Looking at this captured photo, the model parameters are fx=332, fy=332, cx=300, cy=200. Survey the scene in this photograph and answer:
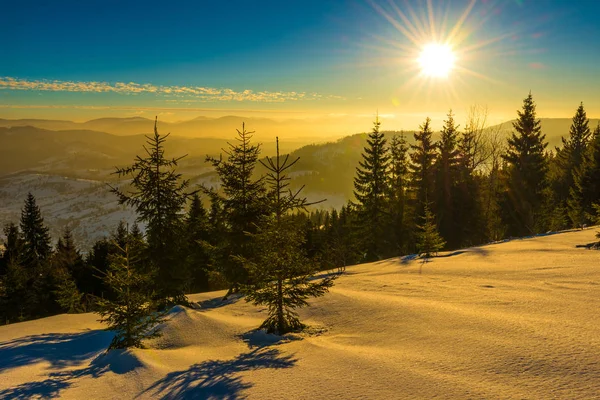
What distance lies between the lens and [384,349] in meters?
6.55

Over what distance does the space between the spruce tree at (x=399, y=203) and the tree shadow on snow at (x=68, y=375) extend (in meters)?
30.4

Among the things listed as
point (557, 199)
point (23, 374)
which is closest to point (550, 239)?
point (23, 374)

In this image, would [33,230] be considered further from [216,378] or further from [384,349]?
[384,349]

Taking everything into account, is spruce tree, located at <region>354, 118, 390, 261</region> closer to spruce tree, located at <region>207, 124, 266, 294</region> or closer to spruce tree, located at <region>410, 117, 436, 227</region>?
spruce tree, located at <region>410, 117, 436, 227</region>

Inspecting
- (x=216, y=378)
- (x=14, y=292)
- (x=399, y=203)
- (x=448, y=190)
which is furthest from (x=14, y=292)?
(x=448, y=190)

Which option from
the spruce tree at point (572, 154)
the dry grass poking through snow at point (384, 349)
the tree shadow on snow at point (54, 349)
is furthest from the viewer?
the spruce tree at point (572, 154)

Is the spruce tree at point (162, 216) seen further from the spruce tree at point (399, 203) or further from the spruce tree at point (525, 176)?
the spruce tree at point (525, 176)

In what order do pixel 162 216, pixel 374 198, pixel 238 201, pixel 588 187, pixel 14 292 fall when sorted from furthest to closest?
pixel 374 198
pixel 14 292
pixel 588 187
pixel 238 201
pixel 162 216

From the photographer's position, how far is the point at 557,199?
145ft

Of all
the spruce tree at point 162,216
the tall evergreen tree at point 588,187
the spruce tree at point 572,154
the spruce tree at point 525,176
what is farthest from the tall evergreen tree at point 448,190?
the spruce tree at point 162,216

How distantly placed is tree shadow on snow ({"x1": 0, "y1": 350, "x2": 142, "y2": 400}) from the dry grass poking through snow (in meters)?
0.05

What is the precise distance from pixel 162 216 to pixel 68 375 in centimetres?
1011

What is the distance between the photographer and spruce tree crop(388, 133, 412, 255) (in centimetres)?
3699

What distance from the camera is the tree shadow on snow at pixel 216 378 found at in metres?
5.80
